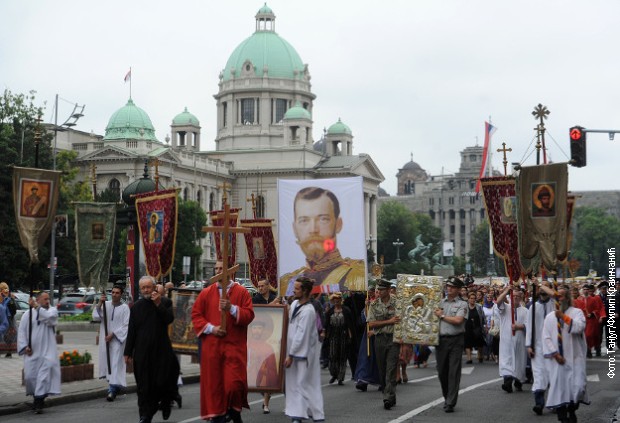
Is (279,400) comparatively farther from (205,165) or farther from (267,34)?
(267,34)

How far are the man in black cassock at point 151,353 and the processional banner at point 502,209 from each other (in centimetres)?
861

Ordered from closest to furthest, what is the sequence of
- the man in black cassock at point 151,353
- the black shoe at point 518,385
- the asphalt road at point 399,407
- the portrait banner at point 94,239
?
the man in black cassock at point 151,353
the asphalt road at point 399,407
the black shoe at point 518,385
the portrait banner at point 94,239

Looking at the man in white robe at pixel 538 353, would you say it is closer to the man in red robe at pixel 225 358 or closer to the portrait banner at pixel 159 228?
the man in red robe at pixel 225 358

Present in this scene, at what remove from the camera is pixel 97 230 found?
75.8 feet

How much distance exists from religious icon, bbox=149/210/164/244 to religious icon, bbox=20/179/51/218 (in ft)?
9.71

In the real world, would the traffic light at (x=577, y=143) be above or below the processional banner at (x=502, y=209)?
above

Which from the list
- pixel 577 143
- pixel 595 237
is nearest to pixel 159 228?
pixel 577 143

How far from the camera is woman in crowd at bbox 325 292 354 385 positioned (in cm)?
2209

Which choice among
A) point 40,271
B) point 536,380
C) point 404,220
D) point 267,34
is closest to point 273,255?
point 536,380

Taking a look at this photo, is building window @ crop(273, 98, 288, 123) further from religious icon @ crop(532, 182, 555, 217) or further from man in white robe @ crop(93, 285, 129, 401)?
religious icon @ crop(532, 182, 555, 217)

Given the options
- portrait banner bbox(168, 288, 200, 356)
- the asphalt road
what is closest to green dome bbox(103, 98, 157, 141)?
the asphalt road

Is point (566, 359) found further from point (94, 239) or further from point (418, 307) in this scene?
point (94, 239)

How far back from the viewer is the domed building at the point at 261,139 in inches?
5118

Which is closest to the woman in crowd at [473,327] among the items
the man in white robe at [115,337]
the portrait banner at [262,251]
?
Answer: the portrait banner at [262,251]
